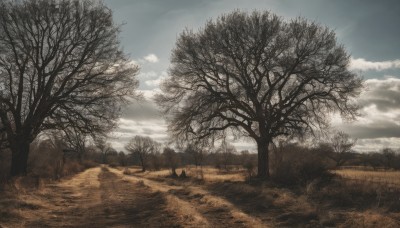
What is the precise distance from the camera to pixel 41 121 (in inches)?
825

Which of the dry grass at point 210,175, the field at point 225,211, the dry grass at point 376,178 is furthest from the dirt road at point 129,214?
the dry grass at point 210,175

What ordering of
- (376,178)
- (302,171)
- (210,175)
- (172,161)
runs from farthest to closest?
1. (172,161)
2. (210,175)
3. (376,178)
4. (302,171)

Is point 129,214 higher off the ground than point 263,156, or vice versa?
point 263,156

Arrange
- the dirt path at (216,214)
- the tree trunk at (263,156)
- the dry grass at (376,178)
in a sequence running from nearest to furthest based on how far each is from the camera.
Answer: the dirt path at (216,214)
the dry grass at (376,178)
the tree trunk at (263,156)

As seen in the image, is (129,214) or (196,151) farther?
(196,151)

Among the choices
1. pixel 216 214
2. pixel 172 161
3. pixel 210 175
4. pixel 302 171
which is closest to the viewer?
pixel 216 214

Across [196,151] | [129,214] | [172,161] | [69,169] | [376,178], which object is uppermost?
[196,151]

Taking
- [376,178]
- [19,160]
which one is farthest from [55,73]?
[376,178]

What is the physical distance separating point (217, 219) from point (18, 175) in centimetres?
1368

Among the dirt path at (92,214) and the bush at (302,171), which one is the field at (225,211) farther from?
the bush at (302,171)

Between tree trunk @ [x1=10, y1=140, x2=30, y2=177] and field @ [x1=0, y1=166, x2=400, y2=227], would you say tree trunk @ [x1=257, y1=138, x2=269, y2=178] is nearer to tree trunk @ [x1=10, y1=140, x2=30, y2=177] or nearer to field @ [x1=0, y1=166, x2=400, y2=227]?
field @ [x1=0, y1=166, x2=400, y2=227]

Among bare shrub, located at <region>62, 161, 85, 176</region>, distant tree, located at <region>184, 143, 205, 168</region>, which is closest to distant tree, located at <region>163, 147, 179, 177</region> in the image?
distant tree, located at <region>184, 143, 205, 168</region>

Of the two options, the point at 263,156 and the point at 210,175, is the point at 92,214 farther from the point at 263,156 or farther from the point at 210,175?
the point at 210,175

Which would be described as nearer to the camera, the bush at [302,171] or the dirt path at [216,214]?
the dirt path at [216,214]
